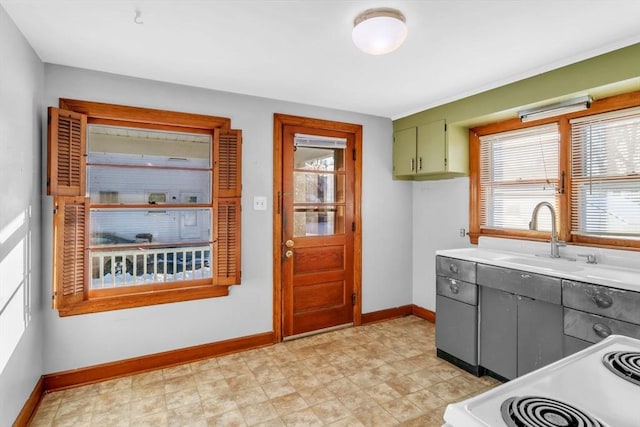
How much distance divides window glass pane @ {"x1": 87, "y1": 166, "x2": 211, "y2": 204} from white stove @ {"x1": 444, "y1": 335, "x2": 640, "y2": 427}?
289 cm

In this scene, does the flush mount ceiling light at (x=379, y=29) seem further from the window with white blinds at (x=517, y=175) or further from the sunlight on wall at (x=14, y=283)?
the sunlight on wall at (x=14, y=283)

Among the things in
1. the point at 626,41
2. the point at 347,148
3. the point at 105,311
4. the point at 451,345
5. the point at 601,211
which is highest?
the point at 626,41

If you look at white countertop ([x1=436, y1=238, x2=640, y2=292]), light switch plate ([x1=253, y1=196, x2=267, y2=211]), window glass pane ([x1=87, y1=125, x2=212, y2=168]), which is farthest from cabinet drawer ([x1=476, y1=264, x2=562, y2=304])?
window glass pane ([x1=87, y1=125, x2=212, y2=168])

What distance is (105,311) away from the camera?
2.81 metres

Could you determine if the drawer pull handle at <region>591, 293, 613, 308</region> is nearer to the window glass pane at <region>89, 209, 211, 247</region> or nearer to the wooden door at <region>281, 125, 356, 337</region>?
the wooden door at <region>281, 125, 356, 337</region>

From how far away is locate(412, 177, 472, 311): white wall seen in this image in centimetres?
383

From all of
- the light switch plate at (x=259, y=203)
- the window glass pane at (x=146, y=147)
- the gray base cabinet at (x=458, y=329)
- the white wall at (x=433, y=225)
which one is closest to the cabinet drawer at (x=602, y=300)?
the gray base cabinet at (x=458, y=329)

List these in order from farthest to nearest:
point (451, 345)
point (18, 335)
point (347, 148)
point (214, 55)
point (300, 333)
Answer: point (347, 148), point (300, 333), point (451, 345), point (214, 55), point (18, 335)

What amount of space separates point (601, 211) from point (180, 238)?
351 centimetres

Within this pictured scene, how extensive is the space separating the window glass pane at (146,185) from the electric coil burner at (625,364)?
2966mm

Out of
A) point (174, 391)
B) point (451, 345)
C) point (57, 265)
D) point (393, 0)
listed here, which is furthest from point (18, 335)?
point (451, 345)

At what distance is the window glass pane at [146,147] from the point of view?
2.91m

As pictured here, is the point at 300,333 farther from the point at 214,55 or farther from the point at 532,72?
the point at 532,72

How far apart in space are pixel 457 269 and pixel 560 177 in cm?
115
